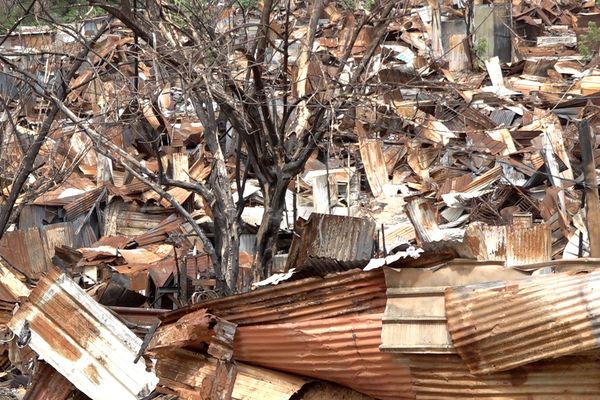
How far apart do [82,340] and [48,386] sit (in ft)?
1.54

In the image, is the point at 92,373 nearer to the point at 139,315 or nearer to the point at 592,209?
the point at 139,315

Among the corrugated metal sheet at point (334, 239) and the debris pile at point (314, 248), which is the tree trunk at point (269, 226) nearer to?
the debris pile at point (314, 248)

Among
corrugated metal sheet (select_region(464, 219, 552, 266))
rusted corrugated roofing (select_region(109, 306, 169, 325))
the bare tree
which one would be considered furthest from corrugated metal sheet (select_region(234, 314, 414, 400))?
the bare tree

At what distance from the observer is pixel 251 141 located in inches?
268

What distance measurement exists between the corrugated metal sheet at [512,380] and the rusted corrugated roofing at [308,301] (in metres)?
0.38

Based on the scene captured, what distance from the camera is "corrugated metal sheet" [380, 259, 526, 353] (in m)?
3.90

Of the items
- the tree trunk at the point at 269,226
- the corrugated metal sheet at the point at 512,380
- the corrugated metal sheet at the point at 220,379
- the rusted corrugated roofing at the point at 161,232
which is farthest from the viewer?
the rusted corrugated roofing at the point at 161,232

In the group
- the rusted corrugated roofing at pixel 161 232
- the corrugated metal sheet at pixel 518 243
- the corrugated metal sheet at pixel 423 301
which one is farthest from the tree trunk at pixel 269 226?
the rusted corrugated roofing at pixel 161 232

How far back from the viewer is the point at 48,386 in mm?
5719

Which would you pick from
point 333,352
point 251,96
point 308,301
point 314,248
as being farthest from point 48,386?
point 251,96

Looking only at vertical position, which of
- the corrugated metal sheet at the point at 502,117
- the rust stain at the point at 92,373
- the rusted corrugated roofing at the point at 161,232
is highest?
the rust stain at the point at 92,373

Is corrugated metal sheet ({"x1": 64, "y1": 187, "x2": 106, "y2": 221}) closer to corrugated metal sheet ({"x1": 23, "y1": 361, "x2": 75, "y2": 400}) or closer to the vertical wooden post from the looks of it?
corrugated metal sheet ({"x1": 23, "y1": 361, "x2": 75, "y2": 400})

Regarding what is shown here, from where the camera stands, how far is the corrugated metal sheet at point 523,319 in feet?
11.4

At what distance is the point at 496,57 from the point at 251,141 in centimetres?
1091
